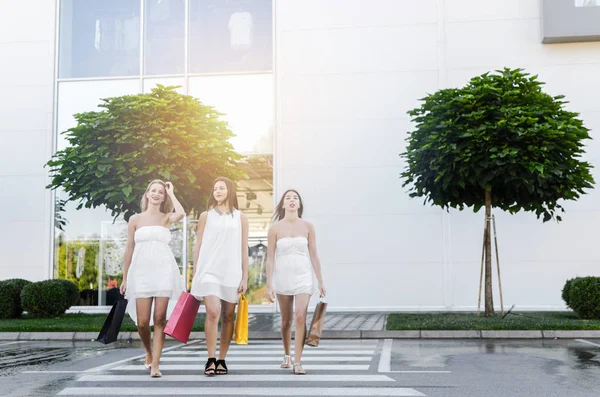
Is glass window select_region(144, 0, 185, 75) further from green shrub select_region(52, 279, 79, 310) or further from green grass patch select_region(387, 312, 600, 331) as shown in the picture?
green grass patch select_region(387, 312, 600, 331)

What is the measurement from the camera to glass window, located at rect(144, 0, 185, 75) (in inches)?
795

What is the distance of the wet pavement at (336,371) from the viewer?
6.43 metres

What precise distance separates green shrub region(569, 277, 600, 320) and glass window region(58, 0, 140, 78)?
40.7ft

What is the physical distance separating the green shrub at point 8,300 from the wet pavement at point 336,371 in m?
5.15

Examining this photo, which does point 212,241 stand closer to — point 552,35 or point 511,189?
point 511,189

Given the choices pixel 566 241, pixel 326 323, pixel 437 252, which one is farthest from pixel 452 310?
pixel 326 323

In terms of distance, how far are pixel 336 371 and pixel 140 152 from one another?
25.9 feet

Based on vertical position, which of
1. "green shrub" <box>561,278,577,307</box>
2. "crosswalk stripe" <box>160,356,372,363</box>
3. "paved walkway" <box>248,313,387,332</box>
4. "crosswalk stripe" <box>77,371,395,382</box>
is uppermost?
"green shrub" <box>561,278,577,307</box>

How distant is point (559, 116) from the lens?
13484mm

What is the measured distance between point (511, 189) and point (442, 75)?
5724mm

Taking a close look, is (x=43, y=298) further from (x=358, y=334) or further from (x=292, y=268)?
(x=292, y=268)

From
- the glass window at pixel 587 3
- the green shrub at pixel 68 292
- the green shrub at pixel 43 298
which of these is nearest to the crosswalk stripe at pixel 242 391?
the green shrub at pixel 43 298

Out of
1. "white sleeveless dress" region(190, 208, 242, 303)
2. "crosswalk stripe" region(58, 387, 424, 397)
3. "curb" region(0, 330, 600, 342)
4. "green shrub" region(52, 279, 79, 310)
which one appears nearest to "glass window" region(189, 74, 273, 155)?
"green shrub" region(52, 279, 79, 310)

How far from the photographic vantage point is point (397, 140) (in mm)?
18906
